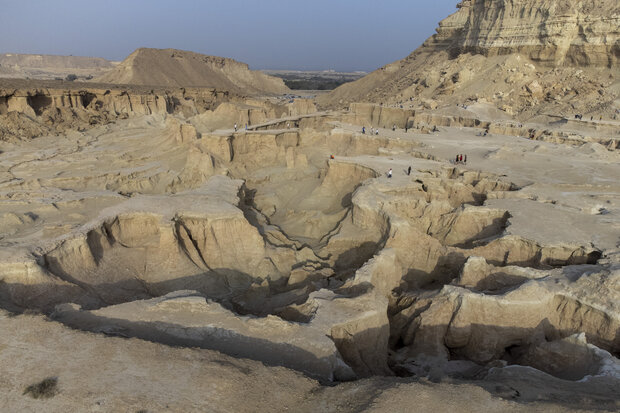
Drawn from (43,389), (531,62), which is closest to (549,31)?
(531,62)

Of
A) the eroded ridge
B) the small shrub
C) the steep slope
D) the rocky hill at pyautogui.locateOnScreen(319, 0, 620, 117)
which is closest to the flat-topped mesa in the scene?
the rocky hill at pyautogui.locateOnScreen(319, 0, 620, 117)

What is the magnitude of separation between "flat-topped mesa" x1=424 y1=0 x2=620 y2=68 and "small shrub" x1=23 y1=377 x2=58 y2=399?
4895cm

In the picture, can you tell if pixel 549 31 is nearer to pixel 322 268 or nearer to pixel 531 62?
pixel 531 62

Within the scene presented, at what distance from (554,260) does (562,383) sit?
594 cm

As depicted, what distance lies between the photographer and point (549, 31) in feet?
136

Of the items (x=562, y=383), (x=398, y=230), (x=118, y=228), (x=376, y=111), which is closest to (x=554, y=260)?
(x=398, y=230)

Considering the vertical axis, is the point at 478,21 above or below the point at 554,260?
above

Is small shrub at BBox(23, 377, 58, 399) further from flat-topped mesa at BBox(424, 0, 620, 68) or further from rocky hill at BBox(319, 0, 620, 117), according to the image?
flat-topped mesa at BBox(424, 0, 620, 68)

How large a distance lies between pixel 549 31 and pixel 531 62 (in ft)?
12.6

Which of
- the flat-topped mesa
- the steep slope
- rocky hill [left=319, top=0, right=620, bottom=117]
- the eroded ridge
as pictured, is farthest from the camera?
the steep slope

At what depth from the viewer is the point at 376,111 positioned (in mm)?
46344

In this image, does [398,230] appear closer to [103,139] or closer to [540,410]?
[540,410]

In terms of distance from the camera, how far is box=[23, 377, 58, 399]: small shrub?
5820 mm

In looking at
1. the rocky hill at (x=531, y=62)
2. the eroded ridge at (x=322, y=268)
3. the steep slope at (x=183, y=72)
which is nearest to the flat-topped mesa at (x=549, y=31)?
the rocky hill at (x=531, y=62)
